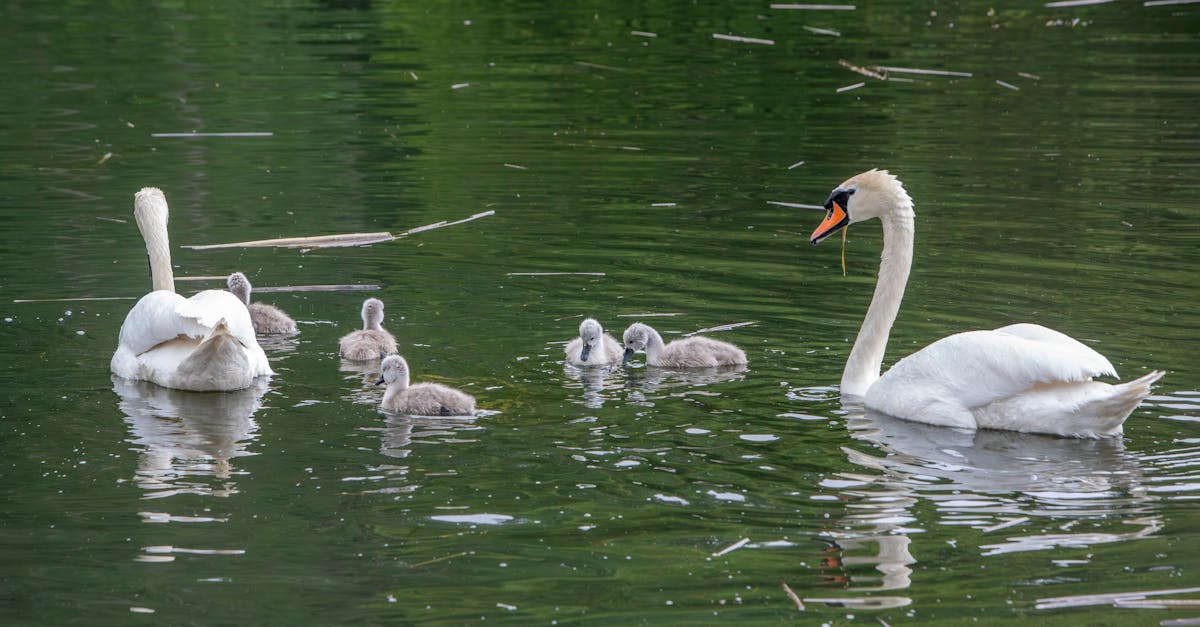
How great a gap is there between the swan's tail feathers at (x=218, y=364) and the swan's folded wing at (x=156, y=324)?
0.12 m

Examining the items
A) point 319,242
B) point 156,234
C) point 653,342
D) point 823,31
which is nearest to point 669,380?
point 653,342

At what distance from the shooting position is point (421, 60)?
25.0 m

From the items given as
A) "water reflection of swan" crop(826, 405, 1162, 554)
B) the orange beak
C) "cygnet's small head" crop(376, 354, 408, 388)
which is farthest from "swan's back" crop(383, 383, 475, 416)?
the orange beak

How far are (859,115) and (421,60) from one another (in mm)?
7331

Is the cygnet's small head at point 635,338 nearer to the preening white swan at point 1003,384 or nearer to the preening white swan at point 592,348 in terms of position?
the preening white swan at point 592,348

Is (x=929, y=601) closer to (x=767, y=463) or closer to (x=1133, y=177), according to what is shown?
(x=767, y=463)

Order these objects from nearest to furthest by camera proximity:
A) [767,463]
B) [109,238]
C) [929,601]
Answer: [929,601] → [767,463] → [109,238]

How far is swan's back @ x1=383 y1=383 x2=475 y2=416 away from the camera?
360 inches

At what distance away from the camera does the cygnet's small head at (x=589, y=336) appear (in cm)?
1016

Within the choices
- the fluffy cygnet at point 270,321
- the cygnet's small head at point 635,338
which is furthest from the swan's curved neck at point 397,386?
the fluffy cygnet at point 270,321

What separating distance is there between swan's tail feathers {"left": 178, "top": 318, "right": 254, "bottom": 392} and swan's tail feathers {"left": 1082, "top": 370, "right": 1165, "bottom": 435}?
4.49m

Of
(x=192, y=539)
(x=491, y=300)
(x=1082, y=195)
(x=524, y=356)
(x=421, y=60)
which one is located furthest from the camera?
(x=421, y=60)

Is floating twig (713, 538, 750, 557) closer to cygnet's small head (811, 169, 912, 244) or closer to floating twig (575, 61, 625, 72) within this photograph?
cygnet's small head (811, 169, 912, 244)

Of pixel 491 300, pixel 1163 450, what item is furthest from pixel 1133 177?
pixel 1163 450
